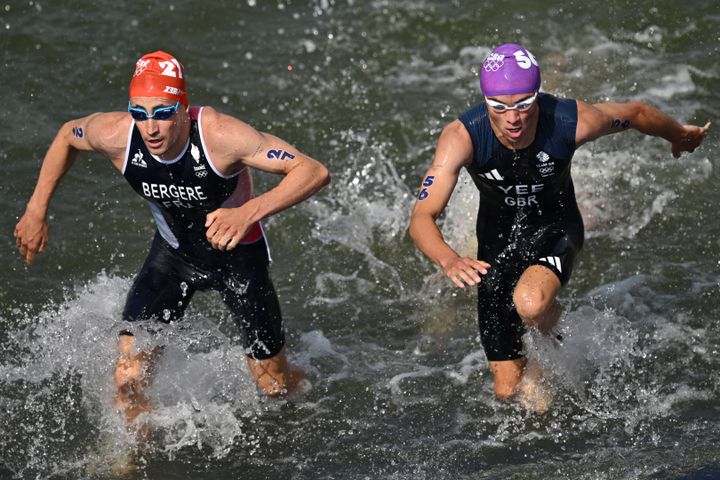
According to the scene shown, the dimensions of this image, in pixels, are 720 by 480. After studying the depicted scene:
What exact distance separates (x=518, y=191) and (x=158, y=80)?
2248 millimetres

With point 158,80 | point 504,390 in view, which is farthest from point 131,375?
point 504,390

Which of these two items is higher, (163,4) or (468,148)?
(163,4)

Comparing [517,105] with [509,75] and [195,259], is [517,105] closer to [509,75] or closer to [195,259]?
[509,75]

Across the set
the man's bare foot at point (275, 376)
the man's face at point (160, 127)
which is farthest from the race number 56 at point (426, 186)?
the man's bare foot at point (275, 376)

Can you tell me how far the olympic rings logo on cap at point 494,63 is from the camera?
654 cm

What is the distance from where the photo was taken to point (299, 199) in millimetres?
6379

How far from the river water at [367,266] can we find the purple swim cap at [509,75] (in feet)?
5.90

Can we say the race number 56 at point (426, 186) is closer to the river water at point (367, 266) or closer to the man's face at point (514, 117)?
the man's face at point (514, 117)

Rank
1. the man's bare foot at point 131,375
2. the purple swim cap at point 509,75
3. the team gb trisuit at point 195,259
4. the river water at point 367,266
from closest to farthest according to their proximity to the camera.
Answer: the purple swim cap at point 509,75
the team gb trisuit at point 195,259
the man's bare foot at point 131,375
the river water at point 367,266

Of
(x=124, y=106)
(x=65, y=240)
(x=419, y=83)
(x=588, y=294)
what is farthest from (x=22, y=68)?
(x=588, y=294)

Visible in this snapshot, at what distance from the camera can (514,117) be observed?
6.54 m

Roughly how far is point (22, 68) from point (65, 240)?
306 centimetres

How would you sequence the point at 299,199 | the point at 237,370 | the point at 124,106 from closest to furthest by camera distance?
the point at 299,199 < the point at 237,370 < the point at 124,106

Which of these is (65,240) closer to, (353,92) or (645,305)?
(353,92)
